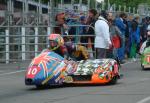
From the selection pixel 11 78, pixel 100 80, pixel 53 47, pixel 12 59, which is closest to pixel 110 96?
pixel 100 80

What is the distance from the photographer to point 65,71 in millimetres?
13820

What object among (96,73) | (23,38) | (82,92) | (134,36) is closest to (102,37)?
(96,73)

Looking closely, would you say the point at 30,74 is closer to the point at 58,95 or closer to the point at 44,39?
the point at 58,95

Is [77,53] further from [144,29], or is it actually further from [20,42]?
[144,29]

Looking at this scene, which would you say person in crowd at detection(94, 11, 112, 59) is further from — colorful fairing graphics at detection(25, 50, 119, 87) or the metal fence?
the metal fence

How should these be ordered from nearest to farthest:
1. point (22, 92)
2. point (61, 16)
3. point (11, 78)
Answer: point (22, 92), point (11, 78), point (61, 16)

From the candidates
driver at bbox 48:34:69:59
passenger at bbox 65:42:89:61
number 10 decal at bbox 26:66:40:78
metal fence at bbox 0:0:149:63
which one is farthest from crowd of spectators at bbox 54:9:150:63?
number 10 decal at bbox 26:66:40:78

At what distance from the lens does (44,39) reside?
2119 cm

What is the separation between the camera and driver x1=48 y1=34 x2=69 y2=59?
14.4 metres

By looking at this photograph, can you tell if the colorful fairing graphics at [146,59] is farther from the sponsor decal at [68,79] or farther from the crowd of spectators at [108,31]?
the sponsor decal at [68,79]

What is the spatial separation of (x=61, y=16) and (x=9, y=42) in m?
2.93

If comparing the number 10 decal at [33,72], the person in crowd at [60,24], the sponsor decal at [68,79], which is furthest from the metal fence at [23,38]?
the number 10 decal at [33,72]

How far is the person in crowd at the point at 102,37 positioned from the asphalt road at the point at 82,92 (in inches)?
38.9

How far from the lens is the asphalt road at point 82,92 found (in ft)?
37.1
